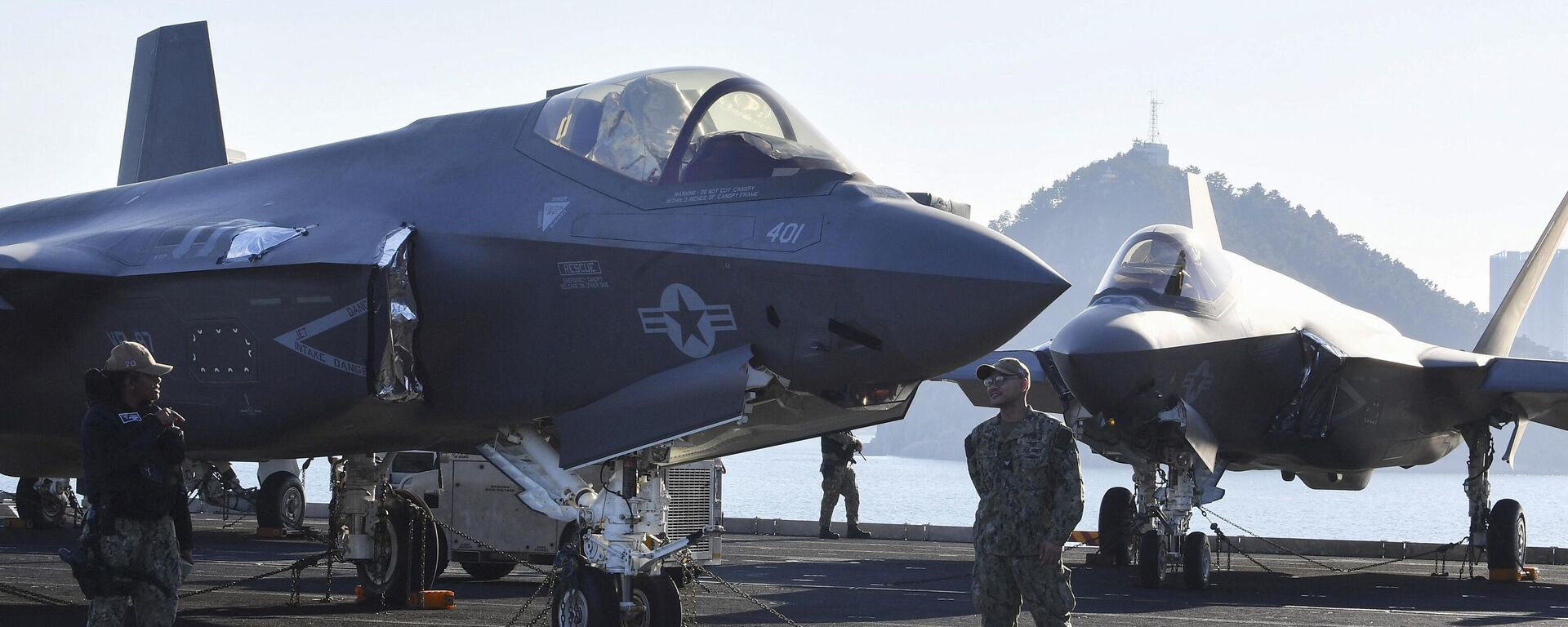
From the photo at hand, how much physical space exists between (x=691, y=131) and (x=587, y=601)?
2.52 meters

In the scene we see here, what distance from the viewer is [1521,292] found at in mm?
22891

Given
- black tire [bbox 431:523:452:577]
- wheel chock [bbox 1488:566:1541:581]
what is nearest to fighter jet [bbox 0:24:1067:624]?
black tire [bbox 431:523:452:577]

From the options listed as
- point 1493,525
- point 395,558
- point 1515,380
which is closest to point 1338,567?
point 1493,525

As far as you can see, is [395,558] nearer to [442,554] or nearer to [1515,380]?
[442,554]

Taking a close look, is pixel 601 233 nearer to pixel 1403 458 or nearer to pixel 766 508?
pixel 1403 458

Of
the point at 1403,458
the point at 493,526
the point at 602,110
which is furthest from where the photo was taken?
the point at 1403,458

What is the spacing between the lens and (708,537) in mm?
14016

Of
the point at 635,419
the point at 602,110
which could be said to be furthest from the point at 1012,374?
the point at 602,110

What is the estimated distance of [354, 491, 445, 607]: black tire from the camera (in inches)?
473

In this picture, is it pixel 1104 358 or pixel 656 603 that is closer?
pixel 656 603

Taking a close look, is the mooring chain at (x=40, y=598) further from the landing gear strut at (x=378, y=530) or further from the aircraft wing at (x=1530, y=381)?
the aircraft wing at (x=1530, y=381)

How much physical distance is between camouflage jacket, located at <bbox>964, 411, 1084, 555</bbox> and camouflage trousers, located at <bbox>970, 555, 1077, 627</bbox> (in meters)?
0.06

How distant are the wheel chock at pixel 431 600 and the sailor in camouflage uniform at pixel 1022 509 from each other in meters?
5.81

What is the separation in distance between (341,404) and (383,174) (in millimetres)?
1506
